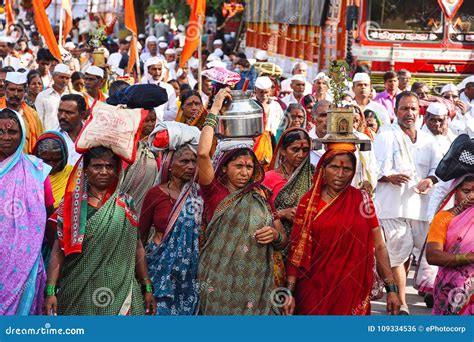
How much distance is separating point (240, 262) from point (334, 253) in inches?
19.4

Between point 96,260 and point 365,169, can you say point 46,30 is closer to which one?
point 365,169

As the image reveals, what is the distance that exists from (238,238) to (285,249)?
36 cm

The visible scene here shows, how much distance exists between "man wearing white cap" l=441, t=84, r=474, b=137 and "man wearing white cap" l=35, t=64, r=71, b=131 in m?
3.80

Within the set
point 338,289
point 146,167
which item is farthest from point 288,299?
point 146,167

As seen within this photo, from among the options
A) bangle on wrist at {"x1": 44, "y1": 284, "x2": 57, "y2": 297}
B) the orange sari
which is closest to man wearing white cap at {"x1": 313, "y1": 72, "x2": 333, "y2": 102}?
the orange sari

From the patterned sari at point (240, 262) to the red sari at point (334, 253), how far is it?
0.52 feet

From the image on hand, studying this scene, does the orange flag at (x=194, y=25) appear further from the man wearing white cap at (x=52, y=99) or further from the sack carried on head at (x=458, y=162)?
the sack carried on head at (x=458, y=162)

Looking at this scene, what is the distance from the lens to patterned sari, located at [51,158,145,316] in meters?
6.41

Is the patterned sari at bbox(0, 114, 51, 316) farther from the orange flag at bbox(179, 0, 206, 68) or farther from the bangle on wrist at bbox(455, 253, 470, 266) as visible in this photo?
the orange flag at bbox(179, 0, 206, 68)

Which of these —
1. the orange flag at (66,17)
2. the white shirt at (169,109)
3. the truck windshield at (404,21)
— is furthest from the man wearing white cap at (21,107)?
the orange flag at (66,17)

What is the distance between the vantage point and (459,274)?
22.8 feet

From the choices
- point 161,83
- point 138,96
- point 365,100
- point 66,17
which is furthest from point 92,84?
point 66,17

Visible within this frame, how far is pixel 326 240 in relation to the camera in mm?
6707

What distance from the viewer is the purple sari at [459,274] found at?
6.90 meters
